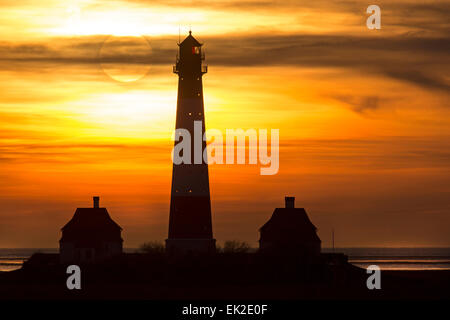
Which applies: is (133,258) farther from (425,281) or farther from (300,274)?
(425,281)

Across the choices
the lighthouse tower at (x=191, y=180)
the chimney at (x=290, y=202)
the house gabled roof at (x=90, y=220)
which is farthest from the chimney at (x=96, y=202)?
the chimney at (x=290, y=202)

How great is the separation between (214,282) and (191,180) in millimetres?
8002

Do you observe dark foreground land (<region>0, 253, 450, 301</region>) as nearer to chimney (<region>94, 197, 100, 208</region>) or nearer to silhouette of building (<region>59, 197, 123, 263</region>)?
silhouette of building (<region>59, 197, 123, 263</region>)

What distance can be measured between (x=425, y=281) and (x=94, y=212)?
2629 centimetres

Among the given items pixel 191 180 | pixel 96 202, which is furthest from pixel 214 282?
pixel 96 202

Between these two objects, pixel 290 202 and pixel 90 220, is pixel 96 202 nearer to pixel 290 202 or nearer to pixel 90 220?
pixel 90 220

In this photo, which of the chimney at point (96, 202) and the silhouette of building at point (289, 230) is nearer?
the silhouette of building at point (289, 230)

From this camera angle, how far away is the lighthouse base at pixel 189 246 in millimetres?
81125

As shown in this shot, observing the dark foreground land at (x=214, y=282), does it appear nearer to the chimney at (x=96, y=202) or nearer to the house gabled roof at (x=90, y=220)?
the house gabled roof at (x=90, y=220)

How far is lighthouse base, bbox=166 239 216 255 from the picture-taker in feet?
266

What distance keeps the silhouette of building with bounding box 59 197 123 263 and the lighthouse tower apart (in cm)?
893

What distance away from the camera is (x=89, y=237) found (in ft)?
292

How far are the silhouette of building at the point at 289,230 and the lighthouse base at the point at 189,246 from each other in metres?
5.84
